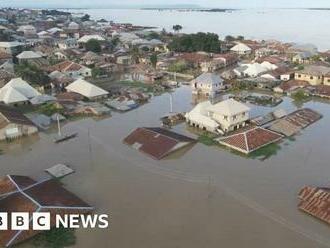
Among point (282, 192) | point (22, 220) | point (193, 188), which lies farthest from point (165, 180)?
point (22, 220)

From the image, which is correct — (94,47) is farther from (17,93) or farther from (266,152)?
(266,152)

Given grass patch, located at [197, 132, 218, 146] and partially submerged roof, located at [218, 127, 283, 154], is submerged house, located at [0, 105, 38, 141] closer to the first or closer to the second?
grass patch, located at [197, 132, 218, 146]

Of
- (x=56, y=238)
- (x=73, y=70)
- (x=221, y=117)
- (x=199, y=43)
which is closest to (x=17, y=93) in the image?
(x=73, y=70)

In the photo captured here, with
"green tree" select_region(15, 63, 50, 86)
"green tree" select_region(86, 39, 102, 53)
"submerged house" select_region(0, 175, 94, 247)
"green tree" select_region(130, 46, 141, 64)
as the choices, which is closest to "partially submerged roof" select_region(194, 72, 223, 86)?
"green tree" select_region(15, 63, 50, 86)

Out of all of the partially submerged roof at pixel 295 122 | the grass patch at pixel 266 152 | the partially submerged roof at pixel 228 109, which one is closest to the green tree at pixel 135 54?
the partially submerged roof at pixel 228 109

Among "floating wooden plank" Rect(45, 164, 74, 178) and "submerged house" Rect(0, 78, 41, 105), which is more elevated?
"submerged house" Rect(0, 78, 41, 105)
